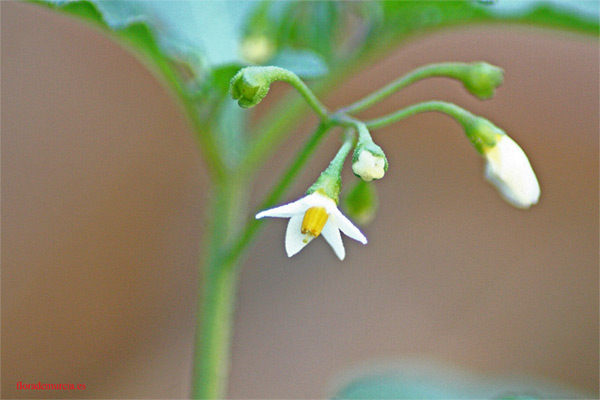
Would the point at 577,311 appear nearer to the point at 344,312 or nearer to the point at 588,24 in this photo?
the point at 344,312

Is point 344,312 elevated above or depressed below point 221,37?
above

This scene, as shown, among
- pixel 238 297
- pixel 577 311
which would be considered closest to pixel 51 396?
pixel 238 297

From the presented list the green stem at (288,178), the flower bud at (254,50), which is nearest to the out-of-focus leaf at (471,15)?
the flower bud at (254,50)

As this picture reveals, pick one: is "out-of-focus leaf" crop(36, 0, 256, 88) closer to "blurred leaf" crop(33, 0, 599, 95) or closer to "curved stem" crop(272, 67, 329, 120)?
"blurred leaf" crop(33, 0, 599, 95)

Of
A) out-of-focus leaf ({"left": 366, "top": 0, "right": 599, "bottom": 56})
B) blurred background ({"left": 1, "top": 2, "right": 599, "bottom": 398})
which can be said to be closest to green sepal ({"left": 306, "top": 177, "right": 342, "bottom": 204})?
out-of-focus leaf ({"left": 366, "top": 0, "right": 599, "bottom": 56})

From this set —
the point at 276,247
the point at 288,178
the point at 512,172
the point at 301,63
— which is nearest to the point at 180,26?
the point at 301,63

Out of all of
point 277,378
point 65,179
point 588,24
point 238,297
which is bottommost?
point 588,24

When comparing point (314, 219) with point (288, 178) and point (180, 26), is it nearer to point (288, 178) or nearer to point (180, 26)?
point (288, 178)
